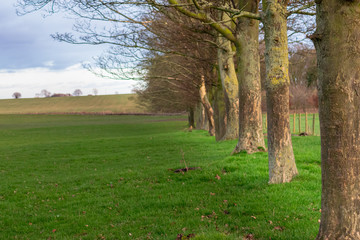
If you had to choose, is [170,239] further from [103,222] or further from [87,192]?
[87,192]

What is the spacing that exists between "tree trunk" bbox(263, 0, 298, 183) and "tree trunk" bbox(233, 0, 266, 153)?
5.06 meters

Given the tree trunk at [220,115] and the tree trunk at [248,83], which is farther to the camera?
the tree trunk at [220,115]

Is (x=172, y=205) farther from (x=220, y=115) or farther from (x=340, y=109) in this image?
(x=220, y=115)

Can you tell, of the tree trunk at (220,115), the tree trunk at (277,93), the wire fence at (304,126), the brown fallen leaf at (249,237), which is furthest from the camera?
the wire fence at (304,126)

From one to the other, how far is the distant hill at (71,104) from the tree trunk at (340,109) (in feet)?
385

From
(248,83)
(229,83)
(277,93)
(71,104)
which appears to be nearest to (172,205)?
(277,93)

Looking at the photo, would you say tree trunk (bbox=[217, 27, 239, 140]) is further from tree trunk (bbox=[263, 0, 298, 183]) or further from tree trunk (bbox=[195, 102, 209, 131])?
tree trunk (bbox=[195, 102, 209, 131])

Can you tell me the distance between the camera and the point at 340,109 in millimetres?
4551

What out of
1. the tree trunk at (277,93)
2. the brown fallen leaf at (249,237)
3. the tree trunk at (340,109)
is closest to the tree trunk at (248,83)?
the tree trunk at (277,93)

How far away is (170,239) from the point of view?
595 centimetres

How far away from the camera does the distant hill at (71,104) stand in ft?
423

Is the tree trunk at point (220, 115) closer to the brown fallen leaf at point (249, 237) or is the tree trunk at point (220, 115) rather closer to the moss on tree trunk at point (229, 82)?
the moss on tree trunk at point (229, 82)

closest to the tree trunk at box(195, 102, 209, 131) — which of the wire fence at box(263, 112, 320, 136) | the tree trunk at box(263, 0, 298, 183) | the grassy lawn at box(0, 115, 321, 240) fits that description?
the wire fence at box(263, 112, 320, 136)

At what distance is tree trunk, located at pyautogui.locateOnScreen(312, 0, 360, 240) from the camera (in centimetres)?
450
